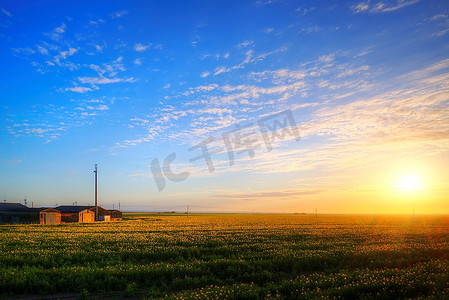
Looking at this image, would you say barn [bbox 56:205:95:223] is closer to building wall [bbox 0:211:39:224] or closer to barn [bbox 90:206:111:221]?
barn [bbox 90:206:111:221]

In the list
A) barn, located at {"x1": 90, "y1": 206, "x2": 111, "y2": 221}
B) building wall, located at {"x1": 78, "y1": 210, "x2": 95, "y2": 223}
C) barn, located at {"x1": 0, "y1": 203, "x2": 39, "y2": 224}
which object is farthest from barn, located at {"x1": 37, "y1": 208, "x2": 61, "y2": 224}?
barn, located at {"x1": 90, "y1": 206, "x2": 111, "y2": 221}

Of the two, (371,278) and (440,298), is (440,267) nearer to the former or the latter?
(371,278)

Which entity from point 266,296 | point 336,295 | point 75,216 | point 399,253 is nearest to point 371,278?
point 336,295

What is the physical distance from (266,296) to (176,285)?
4.01 meters

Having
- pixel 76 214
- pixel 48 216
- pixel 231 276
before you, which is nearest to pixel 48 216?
pixel 48 216

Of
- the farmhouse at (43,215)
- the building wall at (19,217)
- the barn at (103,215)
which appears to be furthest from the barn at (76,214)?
the building wall at (19,217)

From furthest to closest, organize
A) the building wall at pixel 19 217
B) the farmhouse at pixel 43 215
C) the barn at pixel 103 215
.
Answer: the barn at pixel 103 215, the farmhouse at pixel 43 215, the building wall at pixel 19 217

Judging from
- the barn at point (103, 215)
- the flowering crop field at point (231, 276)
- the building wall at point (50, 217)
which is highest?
the flowering crop field at point (231, 276)

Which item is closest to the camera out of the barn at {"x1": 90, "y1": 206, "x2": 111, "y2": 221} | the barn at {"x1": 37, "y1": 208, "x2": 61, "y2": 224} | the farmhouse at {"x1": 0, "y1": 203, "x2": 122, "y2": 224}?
the farmhouse at {"x1": 0, "y1": 203, "x2": 122, "y2": 224}

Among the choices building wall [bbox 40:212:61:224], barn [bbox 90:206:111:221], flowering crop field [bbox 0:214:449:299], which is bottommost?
barn [bbox 90:206:111:221]

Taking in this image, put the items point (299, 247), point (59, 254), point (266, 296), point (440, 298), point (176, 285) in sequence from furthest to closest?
point (299, 247) < point (59, 254) < point (176, 285) < point (266, 296) < point (440, 298)

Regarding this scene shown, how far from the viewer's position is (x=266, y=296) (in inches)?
380

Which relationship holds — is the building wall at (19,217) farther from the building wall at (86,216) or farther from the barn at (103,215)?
the barn at (103,215)

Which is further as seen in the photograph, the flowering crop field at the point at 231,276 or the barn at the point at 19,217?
the barn at the point at 19,217
